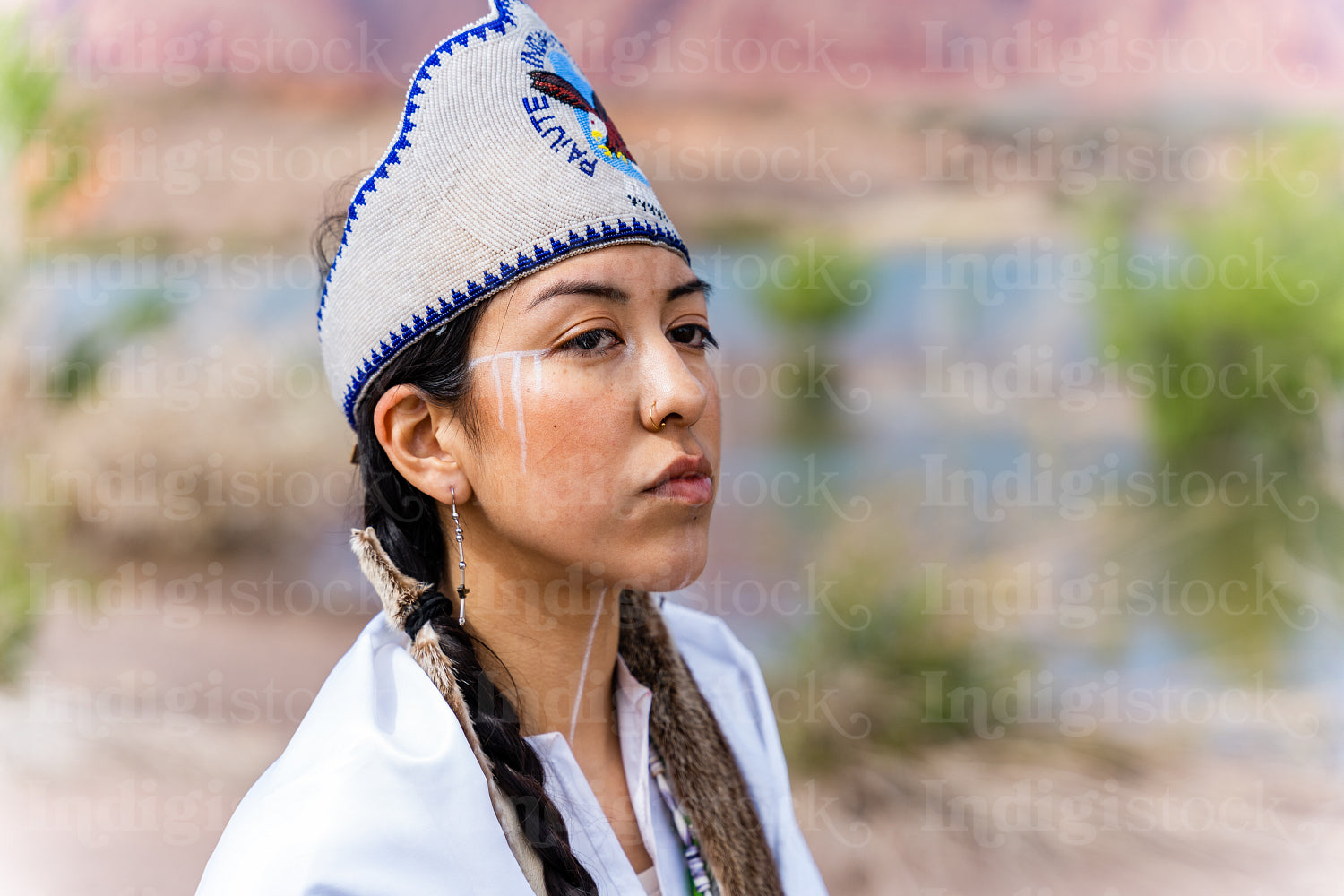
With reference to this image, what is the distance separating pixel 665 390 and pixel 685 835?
3.02 ft

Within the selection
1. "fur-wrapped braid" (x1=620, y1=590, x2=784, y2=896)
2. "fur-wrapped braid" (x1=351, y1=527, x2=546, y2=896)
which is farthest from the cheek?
"fur-wrapped braid" (x1=620, y1=590, x2=784, y2=896)

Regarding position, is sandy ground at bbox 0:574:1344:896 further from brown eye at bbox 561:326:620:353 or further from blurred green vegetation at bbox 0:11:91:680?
brown eye at bbox 561:326:620:353

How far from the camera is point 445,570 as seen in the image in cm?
189

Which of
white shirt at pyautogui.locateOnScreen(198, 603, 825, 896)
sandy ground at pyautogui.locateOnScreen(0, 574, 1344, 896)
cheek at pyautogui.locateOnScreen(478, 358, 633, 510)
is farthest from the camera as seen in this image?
sandy ground at pyautogui.locateOnScreen(0, 574, 1344, 896)

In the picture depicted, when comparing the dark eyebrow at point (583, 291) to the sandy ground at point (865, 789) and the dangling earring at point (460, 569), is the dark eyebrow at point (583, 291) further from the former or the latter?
the sandy ground at point (865, 789)

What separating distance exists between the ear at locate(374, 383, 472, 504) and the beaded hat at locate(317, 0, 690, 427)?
0.08m

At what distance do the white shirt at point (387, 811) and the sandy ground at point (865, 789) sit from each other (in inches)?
107

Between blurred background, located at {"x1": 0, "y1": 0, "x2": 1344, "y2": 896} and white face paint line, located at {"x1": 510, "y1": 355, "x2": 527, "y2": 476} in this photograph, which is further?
blurred background, located at {"x1": 0, "y1": 0, "x2": 1344, "y2": 896}

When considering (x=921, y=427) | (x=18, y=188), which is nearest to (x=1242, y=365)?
(x=921, y=427)

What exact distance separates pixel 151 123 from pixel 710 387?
3.63 metres

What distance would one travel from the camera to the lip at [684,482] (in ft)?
5.39

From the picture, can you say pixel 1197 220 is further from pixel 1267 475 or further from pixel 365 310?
pixel 365 310

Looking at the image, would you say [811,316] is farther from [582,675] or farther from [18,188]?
[18,188]

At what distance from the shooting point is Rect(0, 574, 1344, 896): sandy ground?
4.09 m
